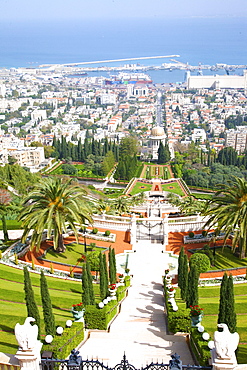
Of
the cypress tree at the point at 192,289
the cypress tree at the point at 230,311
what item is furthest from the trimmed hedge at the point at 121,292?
the cypress tree at the point at 230,311

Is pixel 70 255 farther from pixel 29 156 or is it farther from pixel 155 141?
pixel 155 141

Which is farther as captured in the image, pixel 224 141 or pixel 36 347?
pixel 224 141

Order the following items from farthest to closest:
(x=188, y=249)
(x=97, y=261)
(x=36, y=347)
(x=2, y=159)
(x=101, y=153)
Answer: (x=2, y=159) → (x=101, y=153) → (x=188, y=249) → (x=97, y=261) → (x=36, y=347)

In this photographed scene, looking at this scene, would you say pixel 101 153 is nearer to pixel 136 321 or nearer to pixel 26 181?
pixel 26 181

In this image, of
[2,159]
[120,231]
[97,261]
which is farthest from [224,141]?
[97,261]

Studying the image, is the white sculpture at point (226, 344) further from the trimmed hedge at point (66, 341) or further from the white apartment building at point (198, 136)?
the white apartment building at point (198, 136)

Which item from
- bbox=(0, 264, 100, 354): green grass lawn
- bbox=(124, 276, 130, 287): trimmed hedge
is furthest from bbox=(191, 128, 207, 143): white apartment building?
bbox=(0, 264, 100, 354): green grass lawn

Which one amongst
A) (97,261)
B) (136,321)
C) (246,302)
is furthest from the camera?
(97,261)
